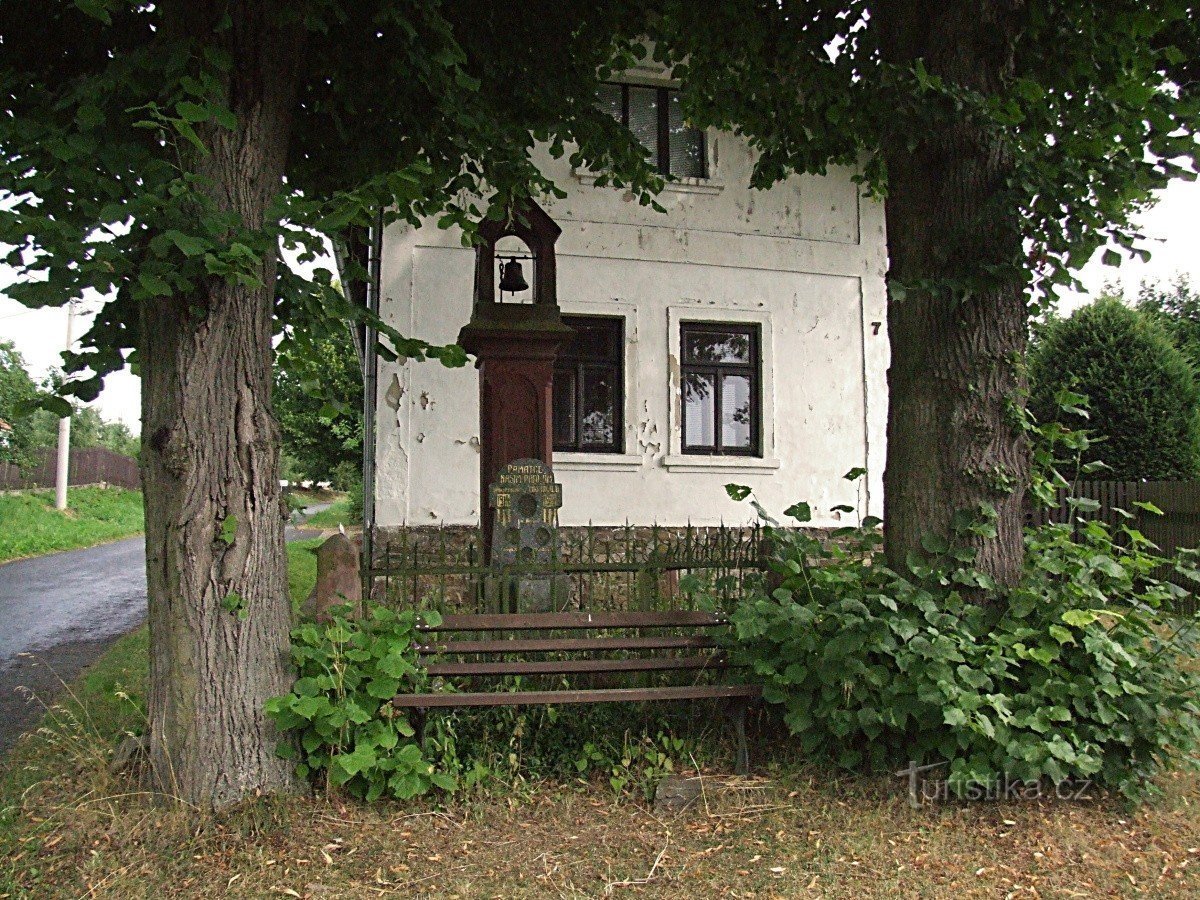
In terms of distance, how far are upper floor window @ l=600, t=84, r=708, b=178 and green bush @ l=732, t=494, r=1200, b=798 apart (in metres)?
7.90

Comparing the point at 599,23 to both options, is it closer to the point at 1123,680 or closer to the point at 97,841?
the point at 1123,680

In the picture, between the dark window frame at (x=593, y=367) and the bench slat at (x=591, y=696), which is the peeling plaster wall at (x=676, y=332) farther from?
the bench slat at (x=591, y=696)

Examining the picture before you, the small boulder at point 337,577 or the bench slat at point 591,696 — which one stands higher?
the small boulder at point 337,577

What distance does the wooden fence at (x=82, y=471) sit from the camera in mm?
26109

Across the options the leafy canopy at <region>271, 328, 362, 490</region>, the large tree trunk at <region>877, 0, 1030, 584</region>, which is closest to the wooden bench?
the large tree trunk at <region>877, 0, 1030, 584</region>

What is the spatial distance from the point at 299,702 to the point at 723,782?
2012mm

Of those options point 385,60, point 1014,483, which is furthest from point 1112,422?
point 385,60

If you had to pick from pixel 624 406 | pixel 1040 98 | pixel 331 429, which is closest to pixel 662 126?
pixel 624 406

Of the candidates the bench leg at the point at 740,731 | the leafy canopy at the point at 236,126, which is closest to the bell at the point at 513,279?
the leafy canopy at the point at 236,126

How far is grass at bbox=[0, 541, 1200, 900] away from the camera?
3.40m

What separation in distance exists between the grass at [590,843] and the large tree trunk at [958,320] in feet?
3.93

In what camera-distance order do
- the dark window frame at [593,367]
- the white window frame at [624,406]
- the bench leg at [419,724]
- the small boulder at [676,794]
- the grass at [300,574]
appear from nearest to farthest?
the small boulder at [676,794]
the bench leg at [419,724]
the grass at [300,574]
the white window frame at [624,406]
the dark window frame at [593,367]

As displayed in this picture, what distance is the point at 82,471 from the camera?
111 ft

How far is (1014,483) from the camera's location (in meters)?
4.37
